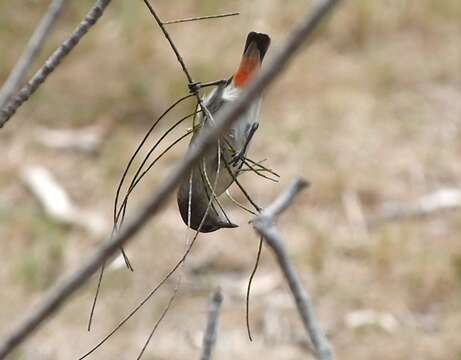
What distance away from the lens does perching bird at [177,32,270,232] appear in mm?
621

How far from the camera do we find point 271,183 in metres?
3.12

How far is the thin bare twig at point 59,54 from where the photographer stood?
0.59 m

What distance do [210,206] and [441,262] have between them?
82.8 inches

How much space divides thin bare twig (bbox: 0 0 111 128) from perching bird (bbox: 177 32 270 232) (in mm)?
93

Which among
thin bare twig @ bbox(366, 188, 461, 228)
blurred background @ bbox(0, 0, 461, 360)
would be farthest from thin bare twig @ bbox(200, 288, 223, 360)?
thin bare twig @ bbox(366, 188, 461, 228)

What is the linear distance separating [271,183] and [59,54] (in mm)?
2521

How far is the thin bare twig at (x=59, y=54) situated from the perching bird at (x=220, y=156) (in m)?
0.09

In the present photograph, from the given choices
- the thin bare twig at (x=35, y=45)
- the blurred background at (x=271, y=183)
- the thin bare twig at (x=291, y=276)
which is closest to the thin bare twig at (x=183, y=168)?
the thin bare twig at (x=35, y=45)

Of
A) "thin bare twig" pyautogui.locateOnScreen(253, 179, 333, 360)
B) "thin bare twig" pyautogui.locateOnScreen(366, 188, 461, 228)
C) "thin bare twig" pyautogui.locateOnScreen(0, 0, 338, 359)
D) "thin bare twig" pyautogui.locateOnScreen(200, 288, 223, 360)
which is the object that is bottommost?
"thin bare twig" pyautogui.locateOnScreen(0, 0, 338, 359)

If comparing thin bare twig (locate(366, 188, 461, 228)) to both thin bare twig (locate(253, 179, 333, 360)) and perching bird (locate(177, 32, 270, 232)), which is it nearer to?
thin bare twig (locate(253, 179, 333, 360))

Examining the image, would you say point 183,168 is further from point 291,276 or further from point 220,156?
point 291,276

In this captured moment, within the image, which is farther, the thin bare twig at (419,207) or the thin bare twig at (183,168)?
the thin bare twig at (419,207)

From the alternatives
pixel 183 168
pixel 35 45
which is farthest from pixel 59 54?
pixel 183 168

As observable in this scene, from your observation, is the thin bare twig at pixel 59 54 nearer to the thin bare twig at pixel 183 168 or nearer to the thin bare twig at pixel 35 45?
the thin bare twig at pixel 35 45
